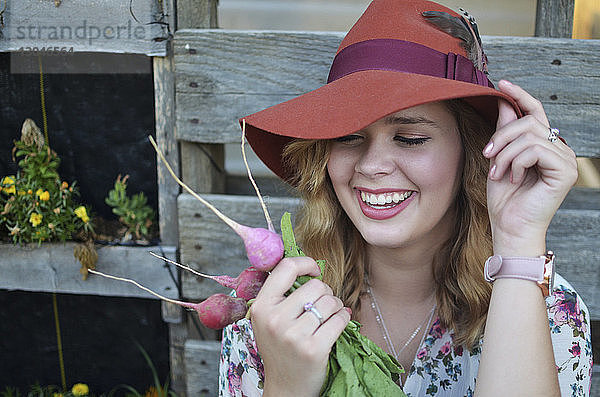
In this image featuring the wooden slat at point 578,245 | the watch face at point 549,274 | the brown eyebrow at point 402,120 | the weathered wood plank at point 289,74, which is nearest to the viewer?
the watch face at point 549,274

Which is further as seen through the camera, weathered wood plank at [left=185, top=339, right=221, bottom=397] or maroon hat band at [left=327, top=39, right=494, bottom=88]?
weathered wood plank at [left=185, top=339, right=221, bottom=397]

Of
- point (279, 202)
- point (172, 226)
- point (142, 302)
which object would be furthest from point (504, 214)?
point (142, 302)

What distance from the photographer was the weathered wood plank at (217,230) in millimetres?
2004

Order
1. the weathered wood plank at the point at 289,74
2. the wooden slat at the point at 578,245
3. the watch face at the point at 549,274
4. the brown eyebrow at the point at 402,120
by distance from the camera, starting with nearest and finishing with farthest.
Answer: the watch face at the point at 549,274
the brown eyebrow at the point at 402,120
the weathered wood plank at the point at 289,74
the wooden slat at the point at 578,245

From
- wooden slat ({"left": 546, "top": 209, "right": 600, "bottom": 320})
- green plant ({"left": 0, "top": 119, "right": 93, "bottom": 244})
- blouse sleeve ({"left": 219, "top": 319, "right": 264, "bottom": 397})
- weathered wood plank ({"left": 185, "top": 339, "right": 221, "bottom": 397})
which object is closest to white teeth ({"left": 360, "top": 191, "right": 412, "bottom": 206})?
blouse sleeve ({"left": 219, "top": 319, "right": 264, "bottom": 397})

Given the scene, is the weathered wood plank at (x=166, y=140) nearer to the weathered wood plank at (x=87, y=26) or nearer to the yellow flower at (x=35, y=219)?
the weathered wood plank at (x=87, y=26)

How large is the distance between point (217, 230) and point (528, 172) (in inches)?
44.2

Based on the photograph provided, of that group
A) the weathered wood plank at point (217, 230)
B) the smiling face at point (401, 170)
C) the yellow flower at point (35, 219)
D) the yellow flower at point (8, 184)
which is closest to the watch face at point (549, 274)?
the smiling face at point (401, 170)

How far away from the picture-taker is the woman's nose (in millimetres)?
1300

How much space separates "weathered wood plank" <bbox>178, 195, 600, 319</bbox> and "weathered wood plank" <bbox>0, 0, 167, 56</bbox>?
55 centimetres

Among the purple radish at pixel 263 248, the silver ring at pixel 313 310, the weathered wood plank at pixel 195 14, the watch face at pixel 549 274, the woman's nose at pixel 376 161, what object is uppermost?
the weathered wood plank at pixel 195 14

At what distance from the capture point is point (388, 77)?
47.8 inches

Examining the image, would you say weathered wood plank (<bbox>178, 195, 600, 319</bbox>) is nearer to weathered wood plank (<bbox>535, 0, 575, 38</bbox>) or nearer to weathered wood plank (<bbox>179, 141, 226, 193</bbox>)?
weathered wood plank (<bbox>179, 141, 226, 193</bbox>)

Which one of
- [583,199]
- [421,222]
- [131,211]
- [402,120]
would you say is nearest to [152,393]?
[131,211]
